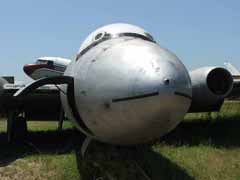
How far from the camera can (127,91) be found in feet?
12.8

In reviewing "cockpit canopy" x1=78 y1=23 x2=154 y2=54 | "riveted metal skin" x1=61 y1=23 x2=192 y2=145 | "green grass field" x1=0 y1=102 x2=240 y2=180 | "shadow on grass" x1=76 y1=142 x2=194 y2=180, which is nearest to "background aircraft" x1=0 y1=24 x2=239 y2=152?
"riveted metal skin" x1=61 y1=23 x2=192 y2=145

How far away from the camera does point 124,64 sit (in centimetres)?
408

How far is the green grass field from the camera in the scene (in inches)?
217

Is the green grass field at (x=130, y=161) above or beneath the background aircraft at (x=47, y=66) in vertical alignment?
above

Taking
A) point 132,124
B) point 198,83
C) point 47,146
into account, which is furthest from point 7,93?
point 132,124

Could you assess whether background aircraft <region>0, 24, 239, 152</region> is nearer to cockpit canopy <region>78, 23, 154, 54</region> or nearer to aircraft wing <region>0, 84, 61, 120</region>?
cockpit canopy <region>78, 23, 154, 54</region>

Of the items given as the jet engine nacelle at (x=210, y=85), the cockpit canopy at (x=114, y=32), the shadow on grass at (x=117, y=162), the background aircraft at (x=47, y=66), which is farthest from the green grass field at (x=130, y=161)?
the background aircraft at (x=47, y=66)

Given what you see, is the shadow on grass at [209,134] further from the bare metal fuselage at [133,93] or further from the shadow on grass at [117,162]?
the bare metal fuselage at [133,93]

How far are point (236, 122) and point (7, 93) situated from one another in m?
6.41

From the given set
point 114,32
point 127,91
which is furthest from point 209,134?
point 127,91

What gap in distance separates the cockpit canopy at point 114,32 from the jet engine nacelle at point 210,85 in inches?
118

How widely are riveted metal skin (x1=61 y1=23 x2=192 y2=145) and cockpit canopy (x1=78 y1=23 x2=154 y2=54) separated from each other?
2.96ft

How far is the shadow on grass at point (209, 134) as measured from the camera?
8.02m

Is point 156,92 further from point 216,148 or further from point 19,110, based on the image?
point 19,110
